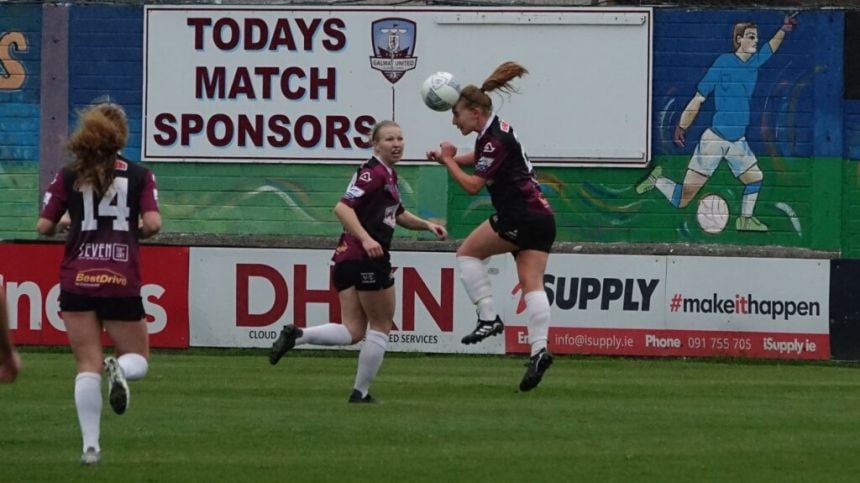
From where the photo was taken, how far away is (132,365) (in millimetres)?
8844

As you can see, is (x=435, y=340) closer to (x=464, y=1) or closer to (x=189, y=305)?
(x=189, y=305)

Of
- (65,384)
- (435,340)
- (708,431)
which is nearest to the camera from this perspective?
(708,431)

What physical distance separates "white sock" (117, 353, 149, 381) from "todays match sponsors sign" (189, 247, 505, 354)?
9.94 m

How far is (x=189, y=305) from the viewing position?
1905 centimetres

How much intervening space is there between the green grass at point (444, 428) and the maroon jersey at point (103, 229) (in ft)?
3.17

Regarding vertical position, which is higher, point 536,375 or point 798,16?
point 798,16

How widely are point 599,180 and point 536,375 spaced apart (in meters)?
11.5

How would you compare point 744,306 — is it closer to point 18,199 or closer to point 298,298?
point 298,298

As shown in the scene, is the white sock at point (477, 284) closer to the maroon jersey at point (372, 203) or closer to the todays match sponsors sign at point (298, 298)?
the maroon jersey at point (372, 203)

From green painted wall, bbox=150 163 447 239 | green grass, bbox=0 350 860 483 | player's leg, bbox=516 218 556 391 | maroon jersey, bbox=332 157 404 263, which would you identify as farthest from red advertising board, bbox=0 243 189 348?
player's leg, bbox=516 218 556 391

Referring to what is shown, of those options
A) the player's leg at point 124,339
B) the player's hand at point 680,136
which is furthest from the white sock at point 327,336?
the player's hand at point 680,136

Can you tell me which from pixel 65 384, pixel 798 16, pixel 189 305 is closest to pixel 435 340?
pixel 189 305

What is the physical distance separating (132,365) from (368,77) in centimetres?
1459

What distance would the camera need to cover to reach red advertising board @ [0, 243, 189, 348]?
18906 millimetres
